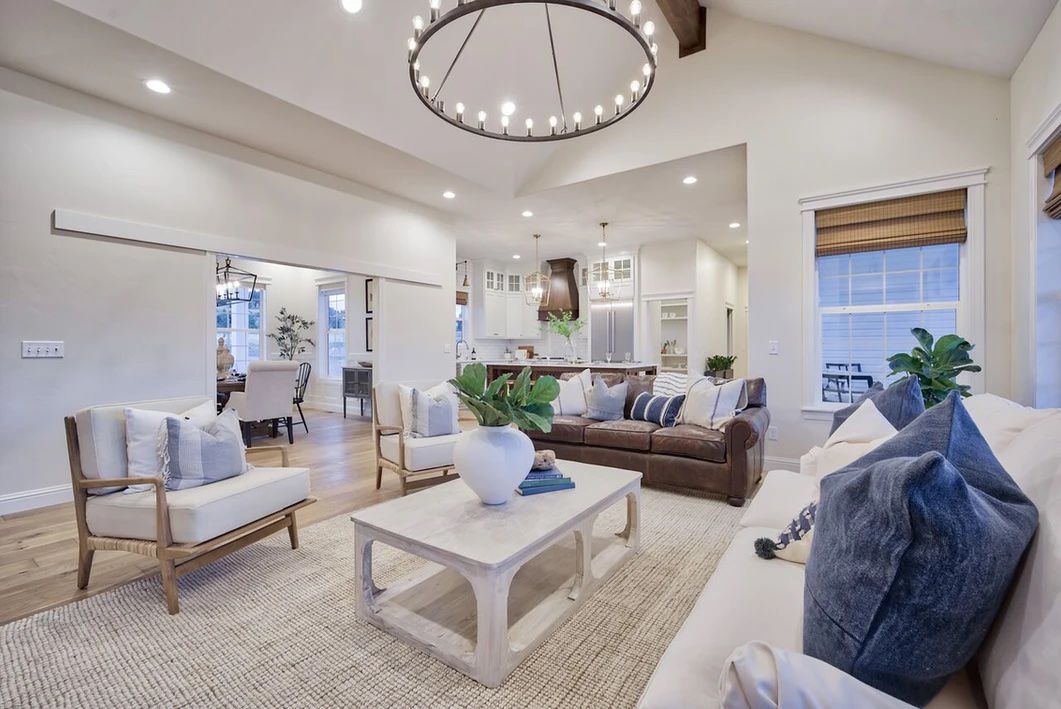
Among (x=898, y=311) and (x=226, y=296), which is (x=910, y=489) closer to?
(x=898, y=311)

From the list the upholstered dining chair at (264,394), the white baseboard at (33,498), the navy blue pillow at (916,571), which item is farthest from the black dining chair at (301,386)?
the navy blue pillow at (916,571)

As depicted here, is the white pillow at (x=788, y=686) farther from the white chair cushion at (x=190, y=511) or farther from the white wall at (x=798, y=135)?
the white wall at (x=798, y=135)

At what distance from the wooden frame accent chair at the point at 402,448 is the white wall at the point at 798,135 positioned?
2845 mm

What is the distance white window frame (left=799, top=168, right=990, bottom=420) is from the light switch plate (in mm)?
5825

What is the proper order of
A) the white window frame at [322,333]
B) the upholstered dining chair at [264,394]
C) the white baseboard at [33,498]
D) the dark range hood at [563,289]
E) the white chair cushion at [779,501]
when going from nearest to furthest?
the white chair cushion at [779,501] → the white baseboard at [33,498] → the upholstered dining chair at [264,394] → the white window frame at [322,333] → the dark range hood at [563,289]

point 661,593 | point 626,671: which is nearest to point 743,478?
point 661,593

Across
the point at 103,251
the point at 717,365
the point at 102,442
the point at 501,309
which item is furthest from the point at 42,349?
the point at 717,365

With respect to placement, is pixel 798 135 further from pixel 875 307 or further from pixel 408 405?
pixel 408 405

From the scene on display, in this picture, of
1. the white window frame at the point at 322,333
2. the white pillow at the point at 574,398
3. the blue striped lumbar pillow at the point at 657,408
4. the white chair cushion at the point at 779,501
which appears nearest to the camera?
the white chair cushion at the point at 779,501

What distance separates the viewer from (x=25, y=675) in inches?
63.6

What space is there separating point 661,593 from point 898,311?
3260 mm

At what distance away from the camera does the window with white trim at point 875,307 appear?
11.9ft

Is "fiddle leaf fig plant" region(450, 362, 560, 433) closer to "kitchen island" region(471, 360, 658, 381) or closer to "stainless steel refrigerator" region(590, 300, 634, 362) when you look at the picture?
"kitchen island" region(471, 360, 658, 381)

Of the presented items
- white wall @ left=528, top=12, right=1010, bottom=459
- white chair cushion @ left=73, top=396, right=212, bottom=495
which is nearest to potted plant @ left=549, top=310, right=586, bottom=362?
white wall @ left=528, top=12, right=1010, bottom=459
